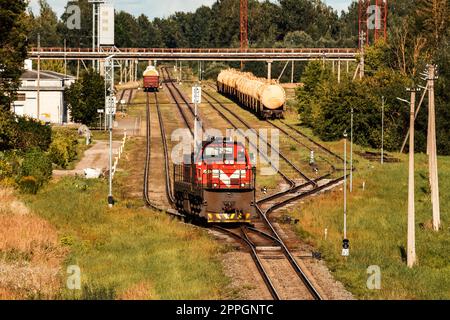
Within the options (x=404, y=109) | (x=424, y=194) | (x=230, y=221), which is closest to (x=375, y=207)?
(x=424, y=194)

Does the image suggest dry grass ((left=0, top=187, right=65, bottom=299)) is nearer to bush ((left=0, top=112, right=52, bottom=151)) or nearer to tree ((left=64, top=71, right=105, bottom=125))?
bush ((left=0, top=112, right=52, bottom=151))

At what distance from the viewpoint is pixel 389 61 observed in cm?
9100

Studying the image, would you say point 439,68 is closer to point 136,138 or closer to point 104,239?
point 136,138

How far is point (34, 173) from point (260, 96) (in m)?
34.8

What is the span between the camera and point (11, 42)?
2237 inches

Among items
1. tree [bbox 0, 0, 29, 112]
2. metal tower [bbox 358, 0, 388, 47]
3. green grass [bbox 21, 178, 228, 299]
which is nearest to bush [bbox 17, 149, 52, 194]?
green grass [bbox 21, 178, 228, 299]

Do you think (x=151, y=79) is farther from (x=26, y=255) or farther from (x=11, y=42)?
(x=26, y=255)

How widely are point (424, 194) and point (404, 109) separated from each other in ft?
65.6

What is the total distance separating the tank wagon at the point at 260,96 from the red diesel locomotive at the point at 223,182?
142ft

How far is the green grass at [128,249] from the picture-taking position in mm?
24300

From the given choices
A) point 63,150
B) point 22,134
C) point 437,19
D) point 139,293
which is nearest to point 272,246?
point 139,293

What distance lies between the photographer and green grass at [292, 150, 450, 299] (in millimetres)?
25906

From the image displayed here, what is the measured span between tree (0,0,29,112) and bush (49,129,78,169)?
4603 mm

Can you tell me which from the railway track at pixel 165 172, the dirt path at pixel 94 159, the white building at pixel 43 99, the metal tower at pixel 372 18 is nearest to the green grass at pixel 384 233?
the railway track at pixel 165 172
